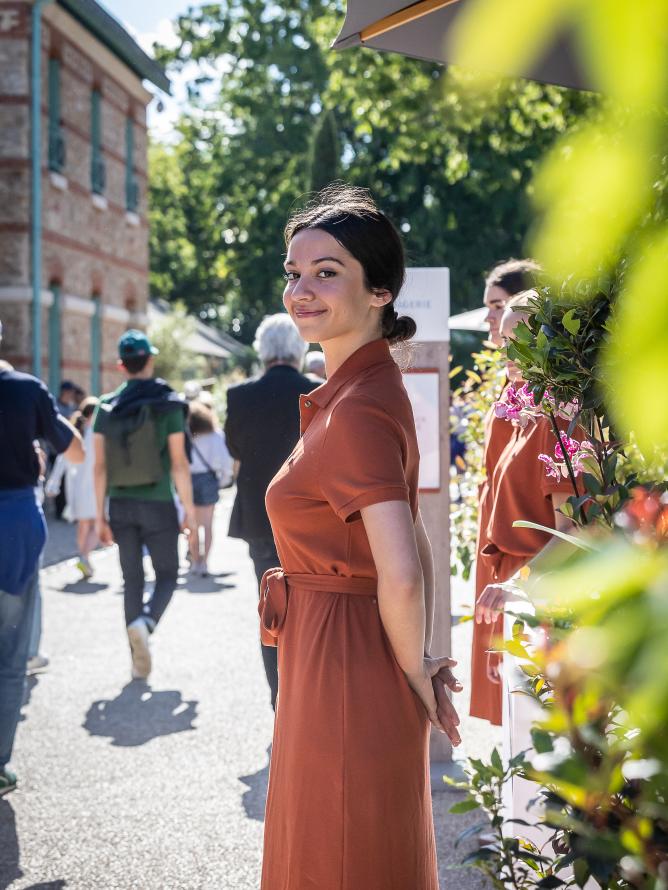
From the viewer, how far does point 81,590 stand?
10188mm

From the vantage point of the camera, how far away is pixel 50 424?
4.93 meters

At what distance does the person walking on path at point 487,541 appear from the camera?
→ 3855 mm

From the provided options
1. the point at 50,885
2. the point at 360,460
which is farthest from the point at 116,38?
the point at 360,460

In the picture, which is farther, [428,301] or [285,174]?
[285,174]

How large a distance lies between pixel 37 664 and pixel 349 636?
5264 millimetres

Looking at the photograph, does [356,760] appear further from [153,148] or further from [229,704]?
[153,148]

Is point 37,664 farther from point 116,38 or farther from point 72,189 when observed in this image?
point 116,38

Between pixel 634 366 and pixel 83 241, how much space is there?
66.5 feet

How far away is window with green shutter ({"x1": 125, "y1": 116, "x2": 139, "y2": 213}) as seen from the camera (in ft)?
72.6

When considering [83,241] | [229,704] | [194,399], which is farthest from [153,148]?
[229,704]

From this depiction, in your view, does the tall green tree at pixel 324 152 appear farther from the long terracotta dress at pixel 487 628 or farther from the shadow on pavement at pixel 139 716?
the long terracotta dress at pixel 487 628

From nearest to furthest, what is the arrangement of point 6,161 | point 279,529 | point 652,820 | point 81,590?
point 652,820 → point 279,529 → point 81,590 → point 6,161

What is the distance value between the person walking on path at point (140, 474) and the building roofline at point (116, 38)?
1349 cm

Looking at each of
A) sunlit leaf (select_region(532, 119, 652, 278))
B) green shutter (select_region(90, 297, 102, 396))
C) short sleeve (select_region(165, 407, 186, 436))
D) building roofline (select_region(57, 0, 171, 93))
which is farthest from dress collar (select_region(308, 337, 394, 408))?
green shutter (select_region(90, 297, 102, 396))
